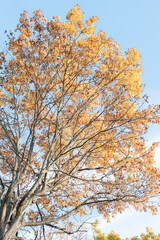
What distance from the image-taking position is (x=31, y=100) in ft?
24.5

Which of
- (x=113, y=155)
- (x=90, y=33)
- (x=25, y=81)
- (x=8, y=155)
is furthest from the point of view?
(x=8, y=155)

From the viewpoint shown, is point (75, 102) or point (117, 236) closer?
point (75, 102)

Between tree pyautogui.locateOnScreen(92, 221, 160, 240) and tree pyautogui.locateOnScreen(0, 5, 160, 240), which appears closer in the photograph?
tree pyautogui.locateOnScreen(0, 5, 160, 240)

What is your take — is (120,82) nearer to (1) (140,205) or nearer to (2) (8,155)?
(1) (140,205)

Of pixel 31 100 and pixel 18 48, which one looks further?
pixel 31 100

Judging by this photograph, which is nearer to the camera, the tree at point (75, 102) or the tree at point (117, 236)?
the tree at point (75, 102)

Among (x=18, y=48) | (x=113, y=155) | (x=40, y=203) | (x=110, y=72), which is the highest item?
(x=18, y=48)

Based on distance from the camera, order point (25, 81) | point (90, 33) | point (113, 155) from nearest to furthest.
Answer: point (90, 33), point (25, 81), point (113, 155)

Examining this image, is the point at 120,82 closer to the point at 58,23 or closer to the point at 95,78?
the point at 95,78

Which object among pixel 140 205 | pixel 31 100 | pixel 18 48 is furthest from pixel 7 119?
pixel 140 205

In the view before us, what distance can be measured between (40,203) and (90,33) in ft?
22.4

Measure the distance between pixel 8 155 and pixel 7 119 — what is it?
235 centimetres

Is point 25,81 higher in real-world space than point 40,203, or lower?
higher

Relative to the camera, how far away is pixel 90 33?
6.53m
